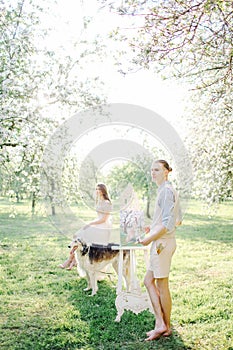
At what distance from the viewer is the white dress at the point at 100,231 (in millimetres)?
7164

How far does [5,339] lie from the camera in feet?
16.1

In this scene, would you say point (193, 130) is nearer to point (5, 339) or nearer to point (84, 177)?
point (84, 177)

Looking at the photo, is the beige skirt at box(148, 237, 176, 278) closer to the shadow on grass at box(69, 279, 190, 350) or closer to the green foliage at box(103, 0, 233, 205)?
the shadow on grass at box(69, 279, 190, 350)

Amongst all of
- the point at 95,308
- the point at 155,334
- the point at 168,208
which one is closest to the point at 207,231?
the point at 95,308

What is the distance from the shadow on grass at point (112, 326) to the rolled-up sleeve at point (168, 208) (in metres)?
1.23

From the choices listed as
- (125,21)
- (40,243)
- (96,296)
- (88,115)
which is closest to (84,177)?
(88,115)

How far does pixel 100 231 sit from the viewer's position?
7.21 metres

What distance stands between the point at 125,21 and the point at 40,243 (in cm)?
871

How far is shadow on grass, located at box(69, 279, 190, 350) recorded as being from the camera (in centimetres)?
471

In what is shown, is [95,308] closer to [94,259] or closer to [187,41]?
[94,259]

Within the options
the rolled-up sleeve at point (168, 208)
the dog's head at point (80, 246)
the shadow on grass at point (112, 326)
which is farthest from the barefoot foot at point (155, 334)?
the dog's head at point (80, 246)

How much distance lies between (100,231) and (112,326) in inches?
84.2

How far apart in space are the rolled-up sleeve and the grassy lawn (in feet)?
4.16

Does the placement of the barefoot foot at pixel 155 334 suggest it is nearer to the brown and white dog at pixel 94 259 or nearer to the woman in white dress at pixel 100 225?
the brown and white dog at pixel 94 259
